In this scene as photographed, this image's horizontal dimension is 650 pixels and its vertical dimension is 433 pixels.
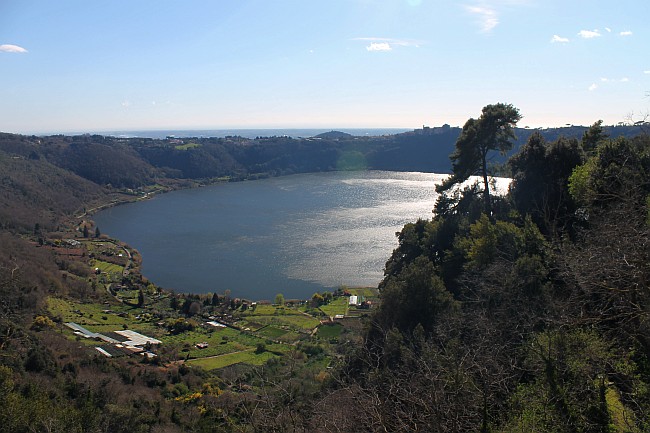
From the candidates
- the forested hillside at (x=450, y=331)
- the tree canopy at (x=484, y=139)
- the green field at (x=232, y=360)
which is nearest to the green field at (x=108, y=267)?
the forested hillside at (x=450, y=331)

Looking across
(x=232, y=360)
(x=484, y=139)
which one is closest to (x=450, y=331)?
(x=484, y=139)

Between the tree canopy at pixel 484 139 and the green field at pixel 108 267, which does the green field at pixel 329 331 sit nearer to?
the tree canopy at pixel 484 139

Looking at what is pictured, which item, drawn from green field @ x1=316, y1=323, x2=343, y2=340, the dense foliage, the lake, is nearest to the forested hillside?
the dense foliage

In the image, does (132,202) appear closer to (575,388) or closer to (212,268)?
(212,268)

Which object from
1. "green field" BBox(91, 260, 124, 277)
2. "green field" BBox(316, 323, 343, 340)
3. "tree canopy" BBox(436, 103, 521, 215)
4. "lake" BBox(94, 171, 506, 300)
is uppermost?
"tree canopy" BBox(436, 103, 521, 215)

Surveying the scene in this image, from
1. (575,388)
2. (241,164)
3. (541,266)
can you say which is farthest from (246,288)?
(241,164)

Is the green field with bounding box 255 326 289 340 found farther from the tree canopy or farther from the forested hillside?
the tree canopy

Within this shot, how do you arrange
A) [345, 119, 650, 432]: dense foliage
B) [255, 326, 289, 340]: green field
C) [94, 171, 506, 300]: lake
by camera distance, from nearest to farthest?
[345, 119, 650, 432]: dense foliage → [255, 326, 289, 340]: green field → [94, 171, 506, 300]: lake

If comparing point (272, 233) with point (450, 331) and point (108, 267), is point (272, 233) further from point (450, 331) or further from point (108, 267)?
point (450, 331)
